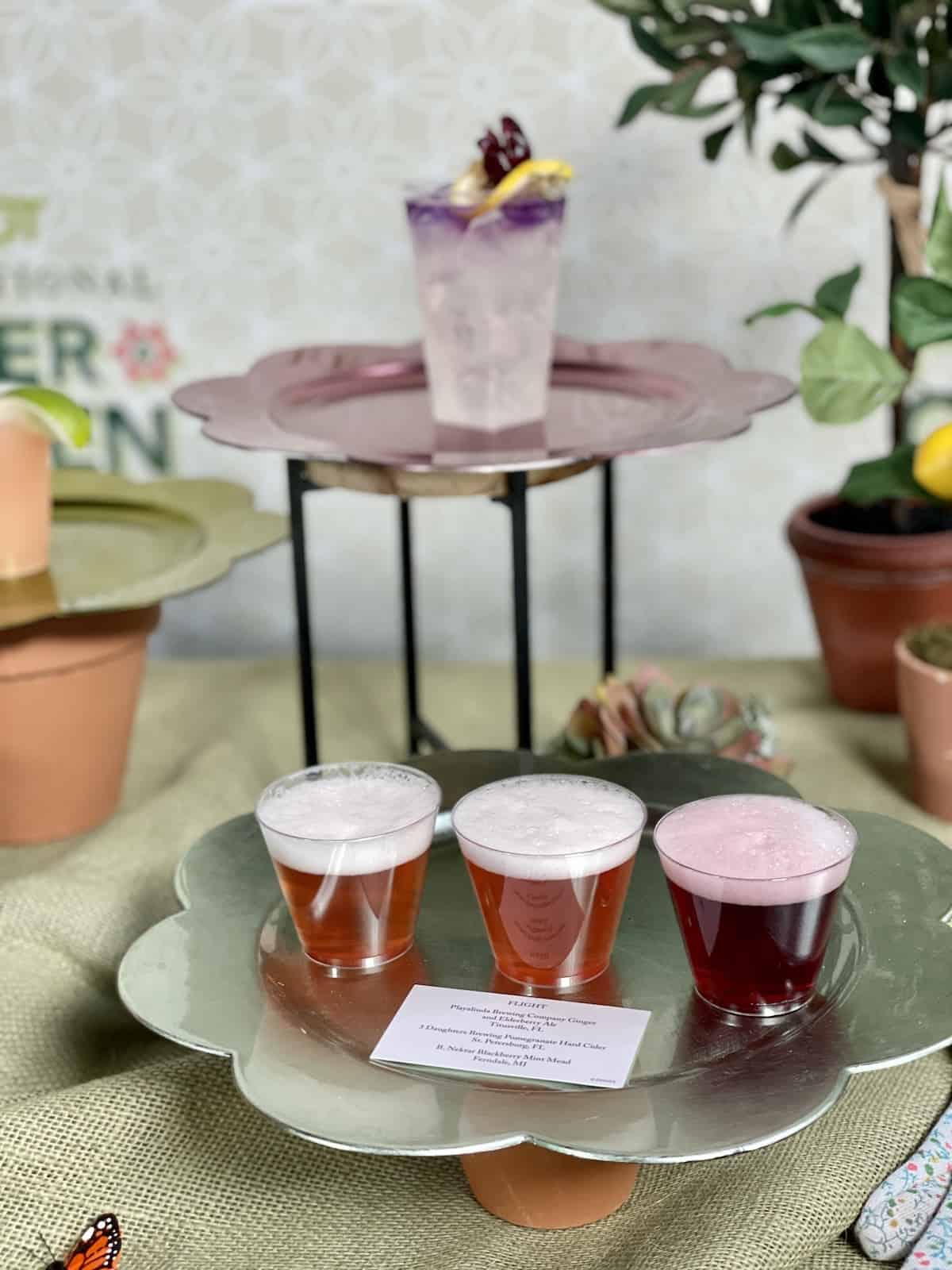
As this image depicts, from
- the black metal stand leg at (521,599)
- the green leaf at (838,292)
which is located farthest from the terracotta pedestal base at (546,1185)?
the green leaf at (838,292)

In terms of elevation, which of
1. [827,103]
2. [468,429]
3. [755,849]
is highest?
[827,103]

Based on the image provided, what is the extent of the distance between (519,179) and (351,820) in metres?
0.45

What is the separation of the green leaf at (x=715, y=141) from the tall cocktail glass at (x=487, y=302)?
28cm

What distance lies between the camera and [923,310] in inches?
Answer: 41.5

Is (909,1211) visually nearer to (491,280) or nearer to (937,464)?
(937,464)

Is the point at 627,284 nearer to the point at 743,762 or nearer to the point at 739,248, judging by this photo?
the point at 739,248

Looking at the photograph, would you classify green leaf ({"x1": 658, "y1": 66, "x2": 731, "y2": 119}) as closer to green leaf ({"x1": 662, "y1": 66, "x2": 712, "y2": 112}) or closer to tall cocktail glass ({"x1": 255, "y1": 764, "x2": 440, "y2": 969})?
green leaf ({"x1": 662, "y1": 66, "x2": 712, "y2": 112})

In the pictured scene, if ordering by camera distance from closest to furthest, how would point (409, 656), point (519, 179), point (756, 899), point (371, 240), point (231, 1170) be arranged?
point (756, 899)
point (231, 1170)
point (519, 179)
point (409, 656)
point (371, 240)

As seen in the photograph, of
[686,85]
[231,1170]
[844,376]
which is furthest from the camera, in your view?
[686,85]

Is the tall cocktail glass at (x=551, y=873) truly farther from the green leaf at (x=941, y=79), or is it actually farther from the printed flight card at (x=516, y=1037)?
the green leaf at (x=941, y=79)

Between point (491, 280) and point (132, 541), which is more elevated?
point (491, 280)

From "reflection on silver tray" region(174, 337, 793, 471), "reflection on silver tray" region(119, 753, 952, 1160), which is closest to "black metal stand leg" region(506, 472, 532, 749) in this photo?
"reflection on silver tray" region(174, 337, 793, 471)

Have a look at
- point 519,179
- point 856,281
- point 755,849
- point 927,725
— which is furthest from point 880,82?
point 755,849

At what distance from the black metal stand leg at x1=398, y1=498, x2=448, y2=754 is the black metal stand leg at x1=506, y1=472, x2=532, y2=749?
0.89ft
